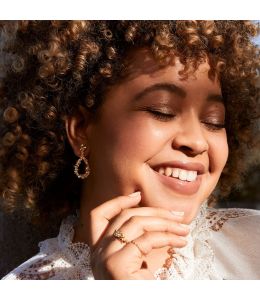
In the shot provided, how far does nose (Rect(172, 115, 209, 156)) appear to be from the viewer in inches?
63.6

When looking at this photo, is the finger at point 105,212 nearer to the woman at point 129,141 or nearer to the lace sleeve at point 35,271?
the woman at point 129,141

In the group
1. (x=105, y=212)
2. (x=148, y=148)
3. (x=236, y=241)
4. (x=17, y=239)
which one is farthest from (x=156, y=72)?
(x=17, y=239)

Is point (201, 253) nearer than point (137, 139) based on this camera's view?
No

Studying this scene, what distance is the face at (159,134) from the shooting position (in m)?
1.61

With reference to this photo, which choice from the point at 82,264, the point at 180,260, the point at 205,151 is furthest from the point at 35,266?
the point at 205,151

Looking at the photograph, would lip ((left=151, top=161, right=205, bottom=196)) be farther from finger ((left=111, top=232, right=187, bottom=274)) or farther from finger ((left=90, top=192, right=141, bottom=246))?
finger ((left=111, top=232, right=187, bottom=274))

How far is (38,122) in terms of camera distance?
6.23 feet

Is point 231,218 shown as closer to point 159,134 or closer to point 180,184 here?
point 180,184

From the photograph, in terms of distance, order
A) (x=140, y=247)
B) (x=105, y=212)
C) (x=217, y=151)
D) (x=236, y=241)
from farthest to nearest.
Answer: (x=236, y=241), (x=217, y=151), (x=105, y=212), (x=140, y=247)

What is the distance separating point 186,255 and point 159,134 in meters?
0.43

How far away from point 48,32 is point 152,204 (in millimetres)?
669

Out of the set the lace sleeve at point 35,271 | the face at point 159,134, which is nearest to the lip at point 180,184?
the face at point 159,134

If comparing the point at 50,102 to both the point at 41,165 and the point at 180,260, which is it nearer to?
the point at 41,165

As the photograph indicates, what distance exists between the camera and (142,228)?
4.80 feet
